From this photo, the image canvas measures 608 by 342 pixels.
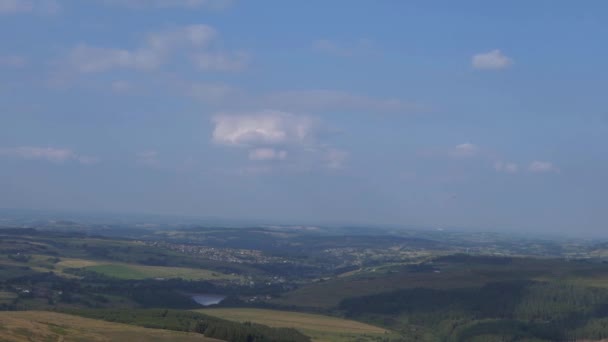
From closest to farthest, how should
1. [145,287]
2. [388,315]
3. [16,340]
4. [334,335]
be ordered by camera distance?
1. [16,340]
2. [334,335]
3. [388,315]
4. [145,287]

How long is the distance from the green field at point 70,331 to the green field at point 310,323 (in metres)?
35.3

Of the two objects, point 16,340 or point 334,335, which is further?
point 334,335

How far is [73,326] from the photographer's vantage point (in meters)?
104

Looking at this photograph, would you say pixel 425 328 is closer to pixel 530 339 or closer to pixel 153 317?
pixel 530 339

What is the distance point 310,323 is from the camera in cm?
14900

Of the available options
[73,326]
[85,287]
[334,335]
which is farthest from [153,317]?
[85,287]

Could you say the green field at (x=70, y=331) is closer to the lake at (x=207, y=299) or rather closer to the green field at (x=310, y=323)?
the green field at (x=310, y=323)

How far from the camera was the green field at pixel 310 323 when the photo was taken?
138 metres

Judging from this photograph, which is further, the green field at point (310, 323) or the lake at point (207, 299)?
the lake at point (207, 299)

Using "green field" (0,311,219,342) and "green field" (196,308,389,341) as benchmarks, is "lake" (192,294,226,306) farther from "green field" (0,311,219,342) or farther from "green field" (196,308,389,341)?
"green field" (0,311,219,342)

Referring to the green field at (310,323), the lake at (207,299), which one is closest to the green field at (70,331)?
the green field at (310,323)

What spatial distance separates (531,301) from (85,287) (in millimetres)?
111758

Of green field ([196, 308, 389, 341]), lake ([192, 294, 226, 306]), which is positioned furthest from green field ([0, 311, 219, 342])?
lake ([192, 294, 226, 306])

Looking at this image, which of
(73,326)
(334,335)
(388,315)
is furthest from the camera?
(388,315)
